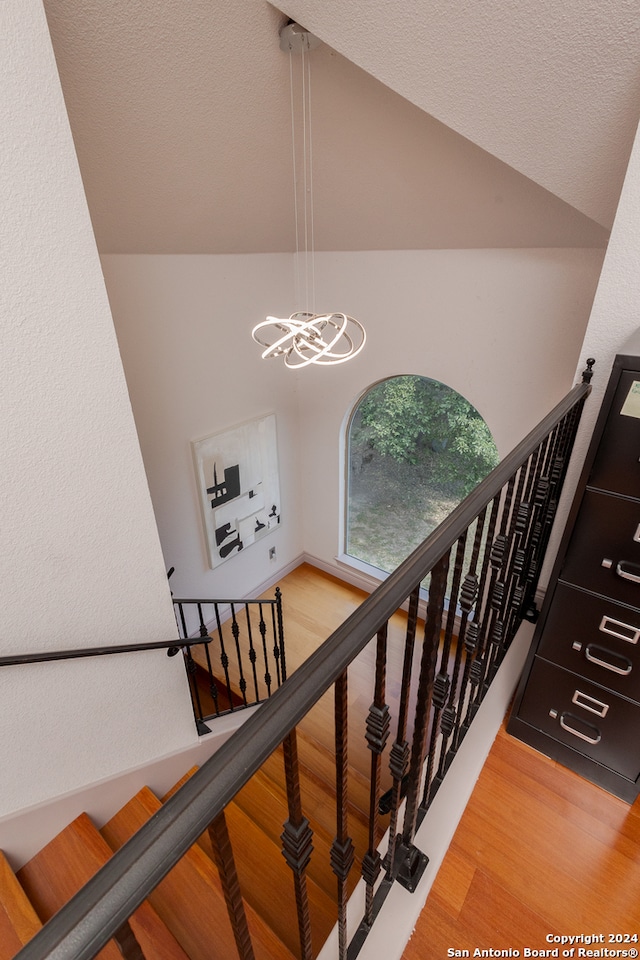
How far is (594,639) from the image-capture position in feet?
4.80

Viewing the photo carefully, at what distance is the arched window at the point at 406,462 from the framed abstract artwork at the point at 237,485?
85 cm

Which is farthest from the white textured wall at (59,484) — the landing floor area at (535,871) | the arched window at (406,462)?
the arched window at (406,462)

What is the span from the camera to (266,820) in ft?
7.71

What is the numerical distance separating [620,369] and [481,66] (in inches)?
49.1

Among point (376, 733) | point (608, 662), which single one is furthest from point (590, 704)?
point (376, 733)

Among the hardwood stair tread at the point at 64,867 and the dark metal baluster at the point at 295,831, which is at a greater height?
the dark metal baluster at the point at 295,831

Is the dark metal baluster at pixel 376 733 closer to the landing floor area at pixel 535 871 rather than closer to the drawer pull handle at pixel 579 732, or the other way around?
the landing floor area at pixel 535 871

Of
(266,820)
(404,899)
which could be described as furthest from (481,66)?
(266,820)

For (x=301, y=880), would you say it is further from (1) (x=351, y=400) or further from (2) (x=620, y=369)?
(1) (x=351, y=400)

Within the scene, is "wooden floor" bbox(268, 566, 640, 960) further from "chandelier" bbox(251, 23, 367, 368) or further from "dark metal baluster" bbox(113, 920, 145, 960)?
"chandelier" bbox(251, 23, 367, 368)

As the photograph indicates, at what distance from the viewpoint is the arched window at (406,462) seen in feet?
13.0

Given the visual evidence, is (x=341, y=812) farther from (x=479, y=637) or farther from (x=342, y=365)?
(x=342, y=365)

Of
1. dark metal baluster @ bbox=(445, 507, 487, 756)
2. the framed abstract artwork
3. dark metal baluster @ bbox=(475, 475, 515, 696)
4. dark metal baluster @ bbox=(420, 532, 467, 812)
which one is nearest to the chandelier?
the framed abstract artwork

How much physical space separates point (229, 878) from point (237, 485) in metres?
3.76
